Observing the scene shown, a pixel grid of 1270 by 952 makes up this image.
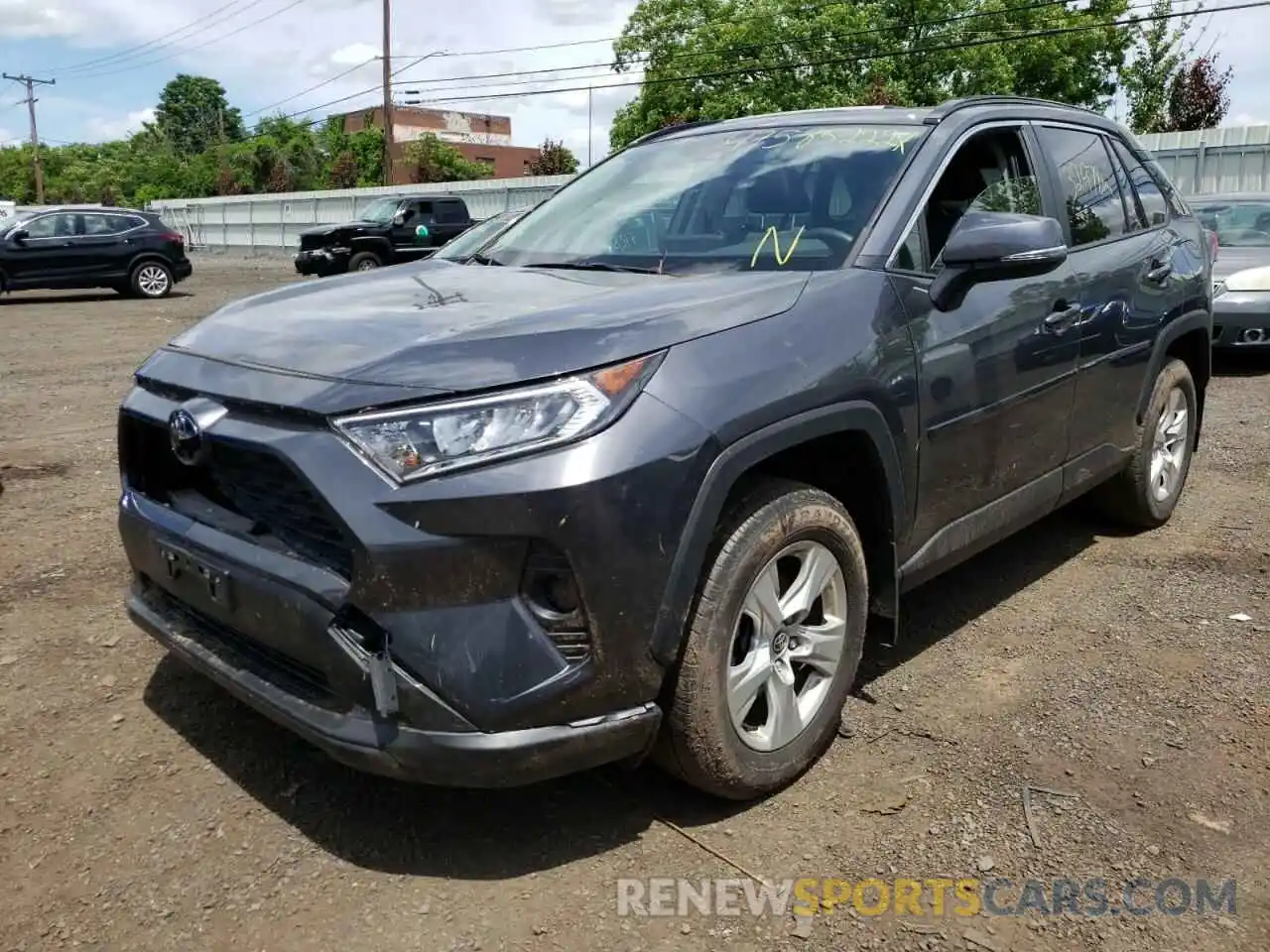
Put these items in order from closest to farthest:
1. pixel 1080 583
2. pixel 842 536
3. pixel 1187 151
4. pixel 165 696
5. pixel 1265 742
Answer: pixel 842 536
pixel 1265 742
pixel 165 696
pixel 1080 583
pixel 1187 151

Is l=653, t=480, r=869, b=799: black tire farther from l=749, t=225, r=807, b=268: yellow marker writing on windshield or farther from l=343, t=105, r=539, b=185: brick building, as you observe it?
l=343, t=105, r=539, b=185: brick building

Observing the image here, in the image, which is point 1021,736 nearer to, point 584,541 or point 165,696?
point 584,541

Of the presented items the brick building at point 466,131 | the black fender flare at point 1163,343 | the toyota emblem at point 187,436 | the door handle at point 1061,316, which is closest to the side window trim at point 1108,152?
the door handle at point 1061,316

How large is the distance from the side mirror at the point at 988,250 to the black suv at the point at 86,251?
18378 mm

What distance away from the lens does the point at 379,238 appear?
21.6m

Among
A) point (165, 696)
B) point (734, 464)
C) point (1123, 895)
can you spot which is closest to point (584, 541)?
point (734, 464)

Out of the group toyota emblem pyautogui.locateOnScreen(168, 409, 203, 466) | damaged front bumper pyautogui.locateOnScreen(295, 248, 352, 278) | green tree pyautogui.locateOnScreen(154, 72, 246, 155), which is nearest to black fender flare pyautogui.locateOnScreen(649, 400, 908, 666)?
toyota emblem pyautogui.locateOnScreen(168, 409, 203, 466)

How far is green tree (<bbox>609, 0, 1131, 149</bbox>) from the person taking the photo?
1635 inches

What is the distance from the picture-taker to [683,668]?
2.48 meters

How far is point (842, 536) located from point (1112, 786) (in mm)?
996

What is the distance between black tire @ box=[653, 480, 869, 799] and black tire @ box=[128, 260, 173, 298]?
62.5ft

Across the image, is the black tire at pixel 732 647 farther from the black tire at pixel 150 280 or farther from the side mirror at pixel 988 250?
the black tire at pixel 150 280

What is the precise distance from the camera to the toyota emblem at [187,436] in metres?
2.58

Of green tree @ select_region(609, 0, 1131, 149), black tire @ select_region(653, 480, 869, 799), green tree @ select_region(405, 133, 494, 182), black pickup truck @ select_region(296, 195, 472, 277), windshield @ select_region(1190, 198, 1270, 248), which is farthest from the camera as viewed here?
green tree @ select_region(405, 133, 494, 182)
